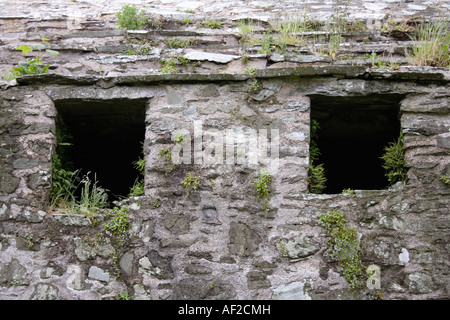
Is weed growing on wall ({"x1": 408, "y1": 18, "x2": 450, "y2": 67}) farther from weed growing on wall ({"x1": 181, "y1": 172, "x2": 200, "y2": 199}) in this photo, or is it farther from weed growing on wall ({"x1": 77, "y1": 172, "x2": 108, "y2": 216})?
weed growing on wall ({"x1": 77, "y1": 172, "x2": 108, "y2": 216})

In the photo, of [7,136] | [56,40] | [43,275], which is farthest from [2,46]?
[43,275]

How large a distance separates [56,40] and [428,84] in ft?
11.7

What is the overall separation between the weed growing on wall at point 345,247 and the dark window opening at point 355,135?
1.10 metres

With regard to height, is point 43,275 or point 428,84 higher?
point 428,84

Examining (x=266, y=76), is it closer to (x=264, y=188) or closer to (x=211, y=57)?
(x=211, y=57)

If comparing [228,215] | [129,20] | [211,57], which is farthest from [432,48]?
[129,20]

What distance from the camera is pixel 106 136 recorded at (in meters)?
5.64

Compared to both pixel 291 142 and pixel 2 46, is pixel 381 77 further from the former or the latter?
pixel 2 46

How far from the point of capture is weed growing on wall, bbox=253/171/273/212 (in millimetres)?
4371

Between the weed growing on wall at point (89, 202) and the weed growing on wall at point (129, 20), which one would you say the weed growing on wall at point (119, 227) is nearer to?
the weed growing on wall at point (89, 202)

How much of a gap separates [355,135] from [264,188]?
1576mm

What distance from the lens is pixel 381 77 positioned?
4621mm

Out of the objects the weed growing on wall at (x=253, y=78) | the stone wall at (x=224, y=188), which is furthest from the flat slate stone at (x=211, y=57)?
the weed growing on wall at (x=253, y=78)

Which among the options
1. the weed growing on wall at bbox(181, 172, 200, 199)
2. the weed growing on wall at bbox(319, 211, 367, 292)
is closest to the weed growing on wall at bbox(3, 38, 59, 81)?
the weed growing on wall at bbox(181, 172, 200, 199)
